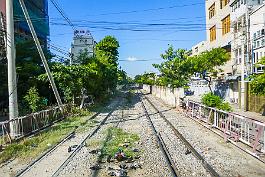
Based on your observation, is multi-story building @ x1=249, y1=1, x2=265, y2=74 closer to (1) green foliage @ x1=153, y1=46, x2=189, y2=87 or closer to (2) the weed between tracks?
(1) green foliage @ x1=153, y1=46, x2=189, y2=87

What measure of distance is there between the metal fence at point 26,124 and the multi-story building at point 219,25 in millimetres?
23474

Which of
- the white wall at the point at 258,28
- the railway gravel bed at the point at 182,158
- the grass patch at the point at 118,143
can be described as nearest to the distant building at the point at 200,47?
the white wall at the point at 258,28

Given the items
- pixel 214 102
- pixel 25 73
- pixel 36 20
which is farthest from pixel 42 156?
pixel 36 20

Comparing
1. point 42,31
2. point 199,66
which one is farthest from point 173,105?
point 42,31

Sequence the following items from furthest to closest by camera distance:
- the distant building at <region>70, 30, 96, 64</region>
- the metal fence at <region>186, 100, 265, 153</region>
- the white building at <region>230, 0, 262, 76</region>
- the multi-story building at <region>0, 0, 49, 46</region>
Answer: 1. the distant building at <region>70, 30, 96, 64</region>
2. the multi-story building at <region>0, 0, 49, 46</region>
3. the white building at <region>230, 0, 262, 76</region>
4. the metal fence at <region>186, 100, 265, 153</region>

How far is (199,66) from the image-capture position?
30.2 meters

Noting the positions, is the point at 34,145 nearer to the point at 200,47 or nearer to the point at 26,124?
the point at 26,124

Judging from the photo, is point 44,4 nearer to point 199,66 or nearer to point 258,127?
point 199,66

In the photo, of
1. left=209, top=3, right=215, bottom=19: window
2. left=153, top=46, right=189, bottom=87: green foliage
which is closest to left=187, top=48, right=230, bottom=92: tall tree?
left=153, top=46, right=189, bottom=87: green foliage

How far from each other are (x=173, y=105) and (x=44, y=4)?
99.1ft

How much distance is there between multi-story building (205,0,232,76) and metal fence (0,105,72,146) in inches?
924

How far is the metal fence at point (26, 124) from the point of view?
516 inches

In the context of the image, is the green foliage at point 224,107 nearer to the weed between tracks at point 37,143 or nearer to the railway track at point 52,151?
the railway track at point 52,151

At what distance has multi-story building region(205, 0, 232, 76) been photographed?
3722 cm
